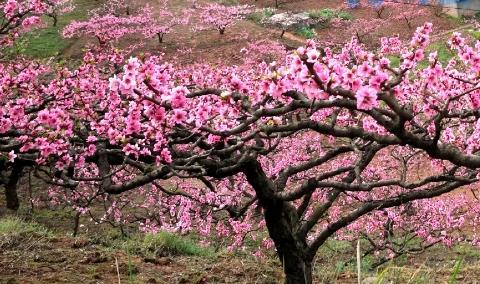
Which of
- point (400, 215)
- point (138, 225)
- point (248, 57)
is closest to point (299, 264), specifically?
point (400, 215)

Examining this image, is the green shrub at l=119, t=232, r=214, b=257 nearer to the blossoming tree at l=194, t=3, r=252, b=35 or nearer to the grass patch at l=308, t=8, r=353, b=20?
the blossoming tree at l=194, t=3, r=252, b=35

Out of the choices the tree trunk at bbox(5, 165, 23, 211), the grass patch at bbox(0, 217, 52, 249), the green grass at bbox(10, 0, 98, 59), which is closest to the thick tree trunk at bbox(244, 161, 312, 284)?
the grass patch at bbox(0, 217, 52, 249)

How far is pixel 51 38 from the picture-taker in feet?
96.3

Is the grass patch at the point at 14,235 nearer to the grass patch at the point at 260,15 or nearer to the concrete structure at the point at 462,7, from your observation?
the grass patch at the point at 260,15

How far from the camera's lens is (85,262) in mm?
6465

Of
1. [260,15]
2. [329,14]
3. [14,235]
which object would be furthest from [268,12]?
[14,235]

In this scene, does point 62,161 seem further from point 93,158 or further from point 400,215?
point 400,215

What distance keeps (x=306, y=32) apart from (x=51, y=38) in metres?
14.6

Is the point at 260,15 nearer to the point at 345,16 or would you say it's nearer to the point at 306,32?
the point at 306,32

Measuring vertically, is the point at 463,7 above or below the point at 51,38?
above

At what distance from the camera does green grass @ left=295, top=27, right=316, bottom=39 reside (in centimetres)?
3006

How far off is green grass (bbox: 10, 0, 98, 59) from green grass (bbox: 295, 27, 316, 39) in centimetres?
1304

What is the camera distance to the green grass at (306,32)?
3006cm

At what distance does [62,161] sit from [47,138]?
17.6 inches
